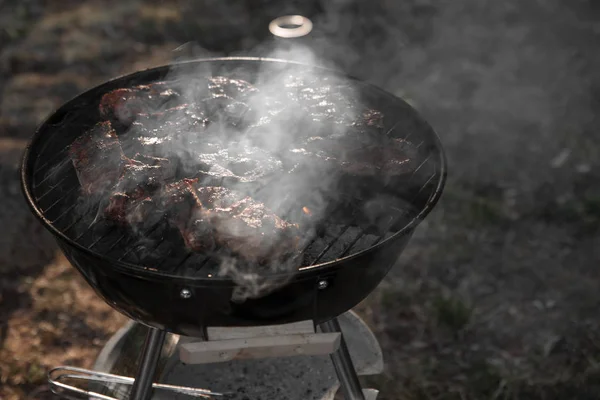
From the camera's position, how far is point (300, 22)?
6.40 meters

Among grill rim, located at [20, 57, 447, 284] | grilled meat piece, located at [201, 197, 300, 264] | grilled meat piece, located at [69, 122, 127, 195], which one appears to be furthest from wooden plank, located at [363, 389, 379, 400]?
grilled meat piece, located at [69, 122, 127, 195]

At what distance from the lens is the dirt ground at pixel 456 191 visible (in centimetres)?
408

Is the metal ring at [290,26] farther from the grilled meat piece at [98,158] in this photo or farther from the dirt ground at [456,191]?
the grilled meat piece at [98,158]

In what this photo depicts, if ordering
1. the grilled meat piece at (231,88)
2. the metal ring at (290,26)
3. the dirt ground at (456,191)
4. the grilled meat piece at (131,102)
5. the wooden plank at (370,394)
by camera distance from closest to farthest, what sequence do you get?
the grilled meat piece at (131,102), the grilled meat piece at (231,88), the wooden plank at (370,394), the dirt ground at (456,191), the metal ring at (290,26)

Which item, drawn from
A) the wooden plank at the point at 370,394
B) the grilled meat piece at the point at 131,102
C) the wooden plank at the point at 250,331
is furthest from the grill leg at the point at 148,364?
the wooden plank at the point at 370,394

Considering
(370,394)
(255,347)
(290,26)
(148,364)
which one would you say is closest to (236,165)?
(255,347)

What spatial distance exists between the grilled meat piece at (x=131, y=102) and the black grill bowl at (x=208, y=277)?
0.22 meters

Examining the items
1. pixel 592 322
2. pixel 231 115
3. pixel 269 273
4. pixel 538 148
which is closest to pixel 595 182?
pixel 538 148

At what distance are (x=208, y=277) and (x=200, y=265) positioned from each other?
21cm

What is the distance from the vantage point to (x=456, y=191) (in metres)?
5.19

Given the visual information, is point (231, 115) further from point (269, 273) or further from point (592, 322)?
point (592, 322)

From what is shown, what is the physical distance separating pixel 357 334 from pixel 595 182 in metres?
2.56

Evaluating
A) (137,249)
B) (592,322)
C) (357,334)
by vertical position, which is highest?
(137,249)

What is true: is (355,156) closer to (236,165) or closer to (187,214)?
(236,165)
